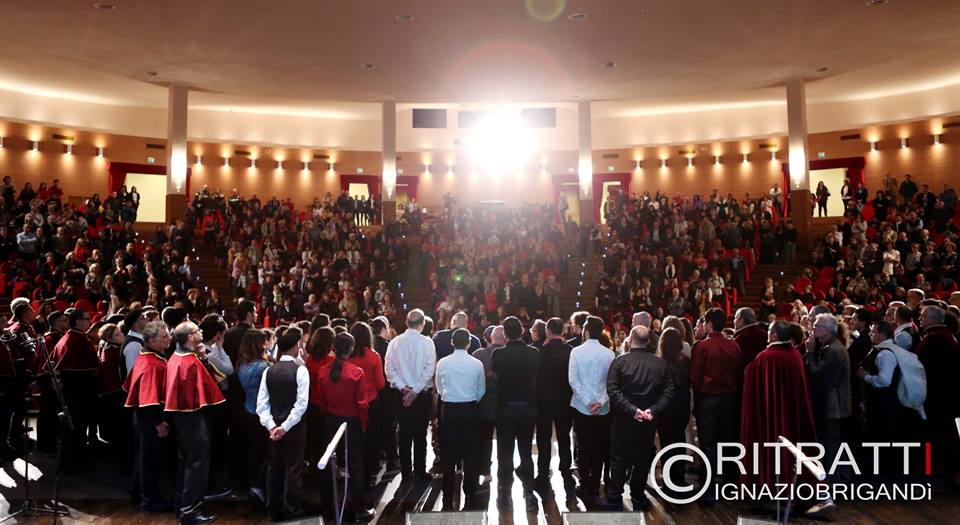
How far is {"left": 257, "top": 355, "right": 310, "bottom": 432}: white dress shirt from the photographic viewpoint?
222 inches

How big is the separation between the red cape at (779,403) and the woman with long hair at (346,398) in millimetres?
3205

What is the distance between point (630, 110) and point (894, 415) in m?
20.0

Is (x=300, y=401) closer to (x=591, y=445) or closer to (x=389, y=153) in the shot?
(x=591, y=445)

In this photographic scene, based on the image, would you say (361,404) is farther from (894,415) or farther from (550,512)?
(894,415)

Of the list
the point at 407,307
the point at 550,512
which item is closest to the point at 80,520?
the point at 550,512

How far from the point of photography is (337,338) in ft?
19.4

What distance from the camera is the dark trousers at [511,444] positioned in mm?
6469

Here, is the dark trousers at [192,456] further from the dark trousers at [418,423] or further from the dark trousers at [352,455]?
the dark trousers at [418,423]

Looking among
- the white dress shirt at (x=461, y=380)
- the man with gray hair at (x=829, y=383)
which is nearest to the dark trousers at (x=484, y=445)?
the white dress shirt at (x=461, y=380)

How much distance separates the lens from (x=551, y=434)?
6.81m

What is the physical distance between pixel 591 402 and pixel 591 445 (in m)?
0.45

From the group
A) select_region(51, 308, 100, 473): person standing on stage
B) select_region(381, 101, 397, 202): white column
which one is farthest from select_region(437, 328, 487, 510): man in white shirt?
select_region(381, 101, 397, 202): white column

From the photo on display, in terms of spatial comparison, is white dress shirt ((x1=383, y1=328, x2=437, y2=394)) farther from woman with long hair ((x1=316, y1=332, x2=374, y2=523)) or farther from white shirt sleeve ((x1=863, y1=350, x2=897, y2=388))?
white shirt sleeve ((x1=863, y1=350, x2=897, y2=388))

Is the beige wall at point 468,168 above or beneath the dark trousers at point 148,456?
above
